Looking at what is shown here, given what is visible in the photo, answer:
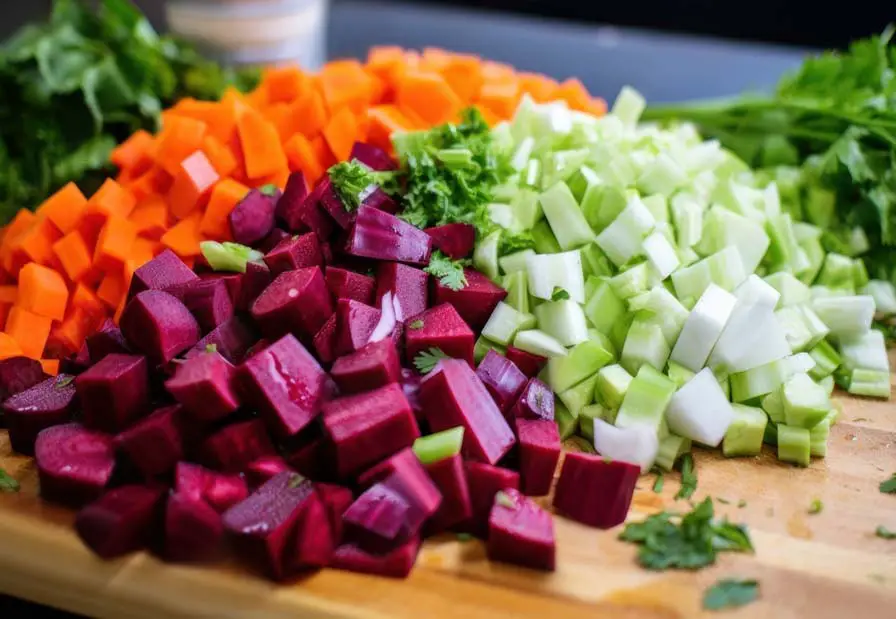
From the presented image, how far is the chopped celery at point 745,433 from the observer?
1887 millimetres

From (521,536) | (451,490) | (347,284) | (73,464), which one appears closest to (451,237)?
(347,284)

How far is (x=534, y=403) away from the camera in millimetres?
1870

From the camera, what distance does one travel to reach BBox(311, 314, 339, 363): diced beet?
182 cm

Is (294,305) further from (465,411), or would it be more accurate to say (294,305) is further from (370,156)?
(370,156)

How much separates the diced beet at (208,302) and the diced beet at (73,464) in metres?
0.36

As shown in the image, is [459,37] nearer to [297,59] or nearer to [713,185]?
[297,59]

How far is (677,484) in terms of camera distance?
1827mm

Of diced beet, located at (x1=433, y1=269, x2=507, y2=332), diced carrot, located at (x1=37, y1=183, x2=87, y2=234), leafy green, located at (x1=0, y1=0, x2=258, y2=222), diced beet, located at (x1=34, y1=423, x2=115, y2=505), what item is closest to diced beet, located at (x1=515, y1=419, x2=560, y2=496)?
diced beet, located at (x1=433, y1=269, x2=507, y2=332)

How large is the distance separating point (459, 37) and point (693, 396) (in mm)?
3279

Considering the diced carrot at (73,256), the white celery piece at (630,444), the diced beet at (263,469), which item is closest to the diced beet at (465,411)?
the white celery piece at (630,444)

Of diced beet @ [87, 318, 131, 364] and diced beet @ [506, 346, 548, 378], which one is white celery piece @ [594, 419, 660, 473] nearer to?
diced beet @ [506, 346, 548, 378]

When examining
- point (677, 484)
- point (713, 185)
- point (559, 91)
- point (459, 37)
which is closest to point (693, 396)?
point (677, 484)

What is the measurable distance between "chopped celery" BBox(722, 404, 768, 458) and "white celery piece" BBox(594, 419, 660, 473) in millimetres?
199

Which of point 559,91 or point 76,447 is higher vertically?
point 559,91
